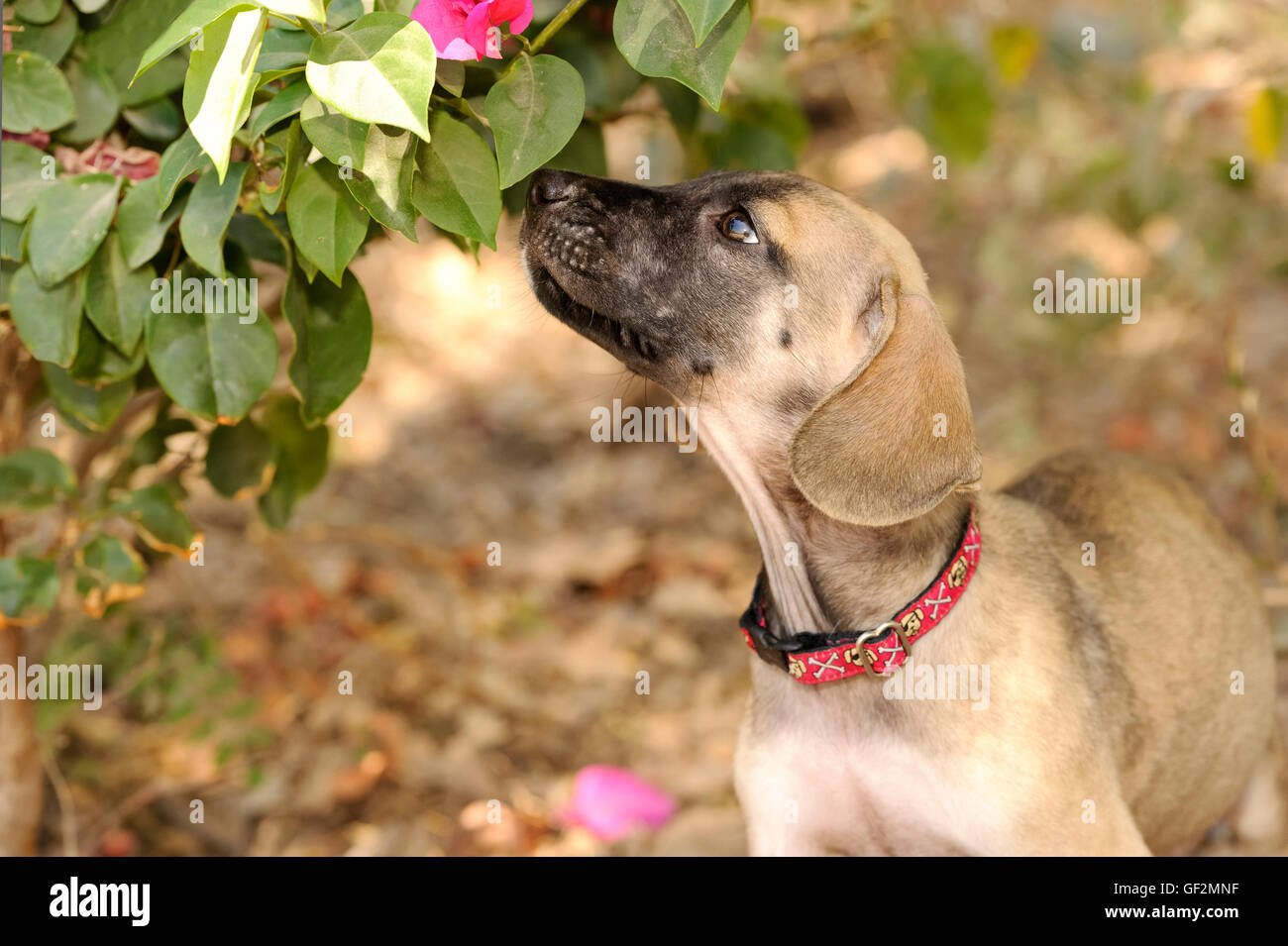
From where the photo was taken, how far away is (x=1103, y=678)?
2.83 m

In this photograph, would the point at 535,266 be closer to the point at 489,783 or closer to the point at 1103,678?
the point at 1103,678

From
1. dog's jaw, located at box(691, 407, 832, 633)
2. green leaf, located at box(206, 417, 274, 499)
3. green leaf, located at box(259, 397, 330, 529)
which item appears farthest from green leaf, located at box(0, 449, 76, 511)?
dog's jaw, located at box(691, 407, 832, 633)

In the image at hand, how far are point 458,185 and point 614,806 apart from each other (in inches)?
92.9

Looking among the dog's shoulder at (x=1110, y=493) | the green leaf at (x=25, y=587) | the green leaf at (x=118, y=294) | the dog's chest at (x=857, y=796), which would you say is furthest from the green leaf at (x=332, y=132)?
the dog's shoulder at (x=1110, y=493)

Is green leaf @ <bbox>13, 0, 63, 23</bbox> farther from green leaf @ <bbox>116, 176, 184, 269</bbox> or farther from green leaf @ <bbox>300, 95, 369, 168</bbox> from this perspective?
green leaf @ <bbox>300, 95, 369, 168</bbox>

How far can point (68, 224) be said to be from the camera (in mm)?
2262

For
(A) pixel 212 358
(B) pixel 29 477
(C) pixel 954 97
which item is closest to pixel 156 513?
(B) pixel 29 477

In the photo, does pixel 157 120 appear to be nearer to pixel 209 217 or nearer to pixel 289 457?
pixel 209 217

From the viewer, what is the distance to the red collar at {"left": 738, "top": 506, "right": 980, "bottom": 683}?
2549 millimetres

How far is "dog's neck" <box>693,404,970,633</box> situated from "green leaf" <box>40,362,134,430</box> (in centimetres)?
129

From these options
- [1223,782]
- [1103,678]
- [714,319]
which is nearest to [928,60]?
[714,319]

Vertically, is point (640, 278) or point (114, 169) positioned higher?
point (114, 169)
